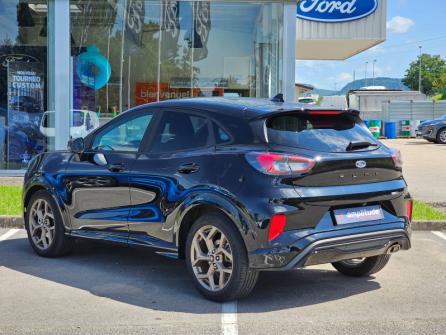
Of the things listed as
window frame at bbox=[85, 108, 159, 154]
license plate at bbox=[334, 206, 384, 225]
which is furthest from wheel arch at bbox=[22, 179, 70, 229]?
license plate at bbox=[334, 206, 384, 225]

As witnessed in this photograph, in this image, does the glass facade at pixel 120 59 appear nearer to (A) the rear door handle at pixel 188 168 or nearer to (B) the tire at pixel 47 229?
(B) the tire at pixel 47 229

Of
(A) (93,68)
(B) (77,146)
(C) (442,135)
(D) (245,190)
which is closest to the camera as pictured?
(D) (245,190)

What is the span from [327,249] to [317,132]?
1.00m

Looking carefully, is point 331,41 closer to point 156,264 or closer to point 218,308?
point 156,264

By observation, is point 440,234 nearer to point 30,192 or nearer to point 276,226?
point 276,226

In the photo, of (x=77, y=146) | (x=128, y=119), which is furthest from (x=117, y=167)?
(x=77, y=146)

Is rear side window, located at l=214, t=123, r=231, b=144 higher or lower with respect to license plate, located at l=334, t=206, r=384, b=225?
higher

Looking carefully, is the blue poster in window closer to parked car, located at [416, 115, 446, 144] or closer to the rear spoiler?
the rear spoiler

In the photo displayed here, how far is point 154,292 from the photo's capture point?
5602 millimetres

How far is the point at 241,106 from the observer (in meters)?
5.45

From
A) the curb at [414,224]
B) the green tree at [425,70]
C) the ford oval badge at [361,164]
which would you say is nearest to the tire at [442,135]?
the curb at [414,224]

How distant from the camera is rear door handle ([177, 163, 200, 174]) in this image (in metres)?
5.36

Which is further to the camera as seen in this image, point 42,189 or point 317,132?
point 42,189

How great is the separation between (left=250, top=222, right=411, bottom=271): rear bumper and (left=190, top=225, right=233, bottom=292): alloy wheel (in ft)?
1.07
